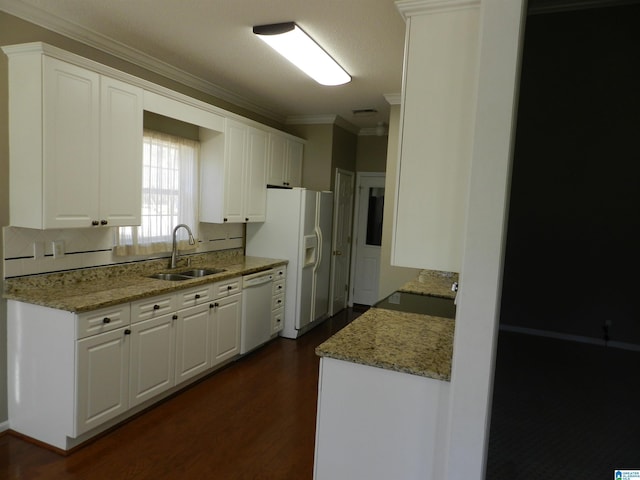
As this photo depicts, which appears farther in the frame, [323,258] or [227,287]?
[323,258]

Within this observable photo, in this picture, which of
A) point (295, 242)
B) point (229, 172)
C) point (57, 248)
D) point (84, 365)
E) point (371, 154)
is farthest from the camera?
point (371, 154)

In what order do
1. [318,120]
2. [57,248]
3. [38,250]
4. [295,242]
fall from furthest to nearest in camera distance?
[318,120] < [295,242] < [57,248] < [38,250]

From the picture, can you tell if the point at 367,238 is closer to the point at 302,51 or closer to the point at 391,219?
the point at 391,219

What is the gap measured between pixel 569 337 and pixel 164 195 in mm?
4961

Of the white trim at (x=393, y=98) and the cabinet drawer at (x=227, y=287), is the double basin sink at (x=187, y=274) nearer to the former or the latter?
the cabinet drawer at (x=227, y=287)

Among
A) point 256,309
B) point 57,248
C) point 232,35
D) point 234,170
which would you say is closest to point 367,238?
point 256,309

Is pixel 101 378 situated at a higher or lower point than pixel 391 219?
lower

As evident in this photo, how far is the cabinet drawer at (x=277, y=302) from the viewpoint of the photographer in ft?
15.0

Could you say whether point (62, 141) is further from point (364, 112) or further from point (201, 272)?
point (364, 112)

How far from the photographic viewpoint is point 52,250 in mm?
2861

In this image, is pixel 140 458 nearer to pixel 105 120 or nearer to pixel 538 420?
pixel 105 120

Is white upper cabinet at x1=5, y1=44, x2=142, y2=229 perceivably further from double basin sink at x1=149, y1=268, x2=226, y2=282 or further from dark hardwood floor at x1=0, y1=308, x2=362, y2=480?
dark hardwood floor at x1=0, y1=308, x2=362, y2=480

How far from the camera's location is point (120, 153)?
2.97m

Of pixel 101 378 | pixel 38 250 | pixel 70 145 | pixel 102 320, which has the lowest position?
pixel 101 378
